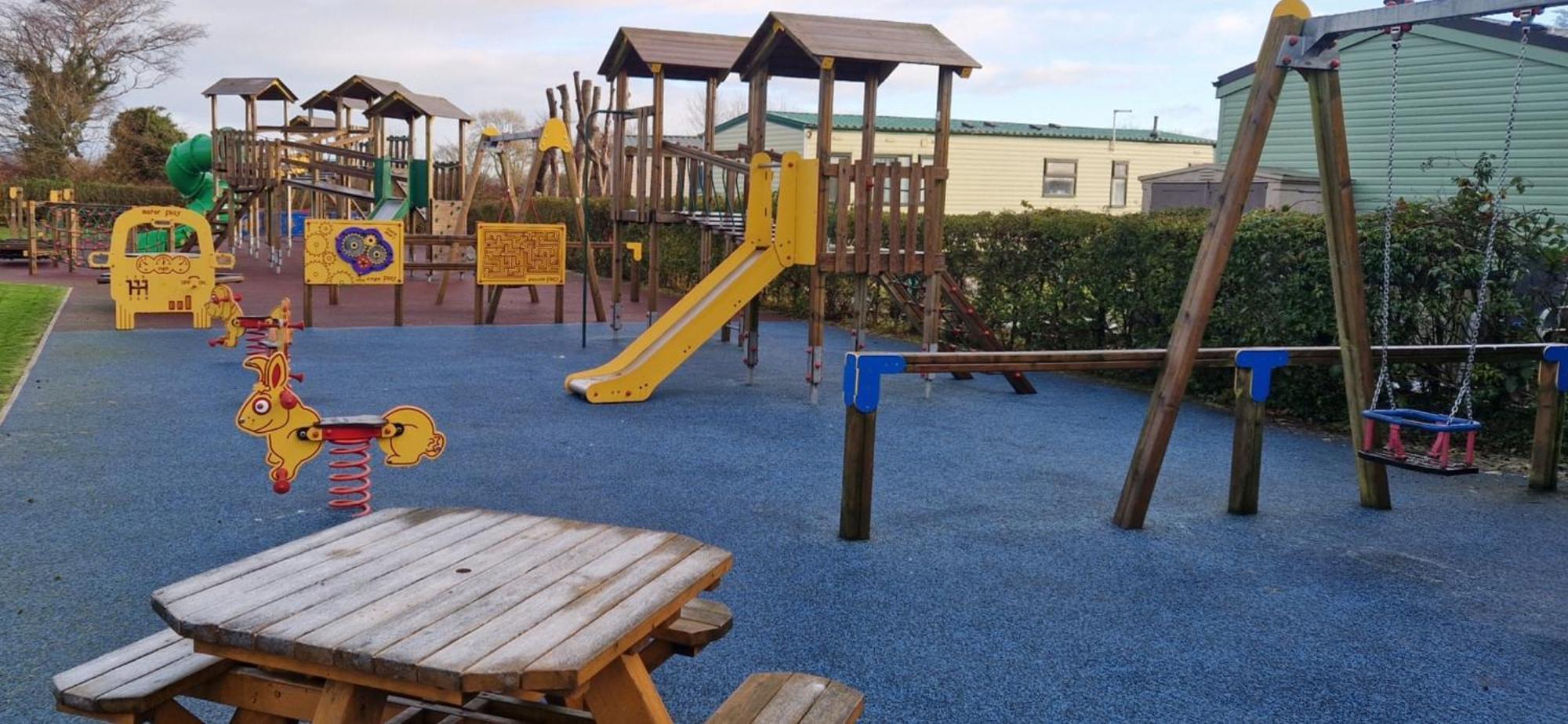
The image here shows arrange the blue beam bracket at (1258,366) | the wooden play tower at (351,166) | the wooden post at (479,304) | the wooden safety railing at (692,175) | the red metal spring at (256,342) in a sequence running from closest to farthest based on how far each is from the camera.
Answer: the blue beam bracket at (1258,366)
the red metal spring at (256,342)
the wooden safety railing at (692,175)
the wooden post at (479,304)
the wooden play tower at (351,166)

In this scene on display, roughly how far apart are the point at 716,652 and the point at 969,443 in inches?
166

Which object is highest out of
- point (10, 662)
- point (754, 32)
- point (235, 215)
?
point (754, 32)

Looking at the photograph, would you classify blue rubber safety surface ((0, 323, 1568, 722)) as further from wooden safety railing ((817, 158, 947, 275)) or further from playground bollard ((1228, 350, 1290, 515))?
wooden safety railing ((817, 158, 947, 275))

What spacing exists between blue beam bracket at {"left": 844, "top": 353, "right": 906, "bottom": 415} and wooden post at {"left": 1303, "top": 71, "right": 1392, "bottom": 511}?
2.41 metres

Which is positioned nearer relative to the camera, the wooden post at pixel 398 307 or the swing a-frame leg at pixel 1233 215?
the swing a-frame leg at pixel 1233 215

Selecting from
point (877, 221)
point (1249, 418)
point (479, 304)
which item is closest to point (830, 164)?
point (877, 221)

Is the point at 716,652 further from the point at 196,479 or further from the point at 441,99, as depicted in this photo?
the point at 441,99

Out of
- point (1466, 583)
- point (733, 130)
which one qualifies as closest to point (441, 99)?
point (733, 130)

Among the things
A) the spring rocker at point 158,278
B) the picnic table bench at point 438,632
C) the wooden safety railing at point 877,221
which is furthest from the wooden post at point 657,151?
the picnic table bench at point 438,632

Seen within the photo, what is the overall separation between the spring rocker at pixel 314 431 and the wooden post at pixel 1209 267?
3.31m

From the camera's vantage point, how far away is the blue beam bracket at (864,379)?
5352mm

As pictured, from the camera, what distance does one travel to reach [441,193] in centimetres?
2184

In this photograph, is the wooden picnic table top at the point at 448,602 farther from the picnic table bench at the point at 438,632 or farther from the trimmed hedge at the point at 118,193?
the trimmed hedge at the point at 118,193

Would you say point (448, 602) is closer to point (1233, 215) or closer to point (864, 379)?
point (864, 379)
